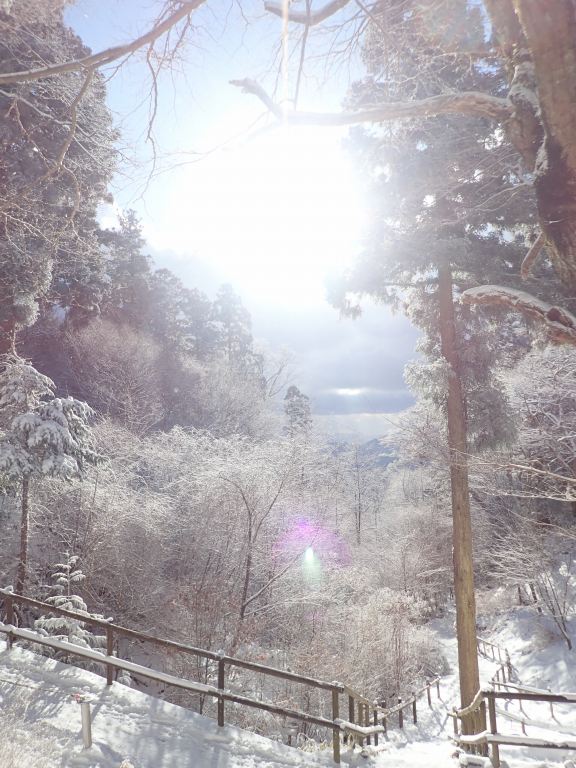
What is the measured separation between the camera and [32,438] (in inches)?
438

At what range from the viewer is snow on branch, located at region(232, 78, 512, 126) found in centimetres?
258

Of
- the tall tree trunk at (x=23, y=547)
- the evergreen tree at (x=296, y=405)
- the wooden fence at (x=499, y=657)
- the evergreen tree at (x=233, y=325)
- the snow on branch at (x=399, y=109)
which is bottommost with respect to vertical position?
the wooden fence at (x=499, y=657)

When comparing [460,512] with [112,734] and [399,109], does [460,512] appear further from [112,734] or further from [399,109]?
[399,109]

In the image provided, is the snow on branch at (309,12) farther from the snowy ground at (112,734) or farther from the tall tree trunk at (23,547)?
the tall tree trunk at (23,547)

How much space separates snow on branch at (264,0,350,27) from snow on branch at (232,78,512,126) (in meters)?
0.71

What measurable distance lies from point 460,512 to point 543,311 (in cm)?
881

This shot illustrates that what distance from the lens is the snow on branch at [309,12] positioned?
9.78 feet

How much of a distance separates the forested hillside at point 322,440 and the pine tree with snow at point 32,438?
6cm

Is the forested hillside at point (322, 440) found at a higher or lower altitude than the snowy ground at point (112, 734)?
higher

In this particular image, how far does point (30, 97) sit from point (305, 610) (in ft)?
48.9

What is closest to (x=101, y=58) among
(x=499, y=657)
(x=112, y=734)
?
(x=112, y=734)

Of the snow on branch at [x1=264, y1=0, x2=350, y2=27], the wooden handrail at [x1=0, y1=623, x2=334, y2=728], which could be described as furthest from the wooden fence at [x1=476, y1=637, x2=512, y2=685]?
the snow on branch at [x1=264, y1=0, x2=350, y2=27]

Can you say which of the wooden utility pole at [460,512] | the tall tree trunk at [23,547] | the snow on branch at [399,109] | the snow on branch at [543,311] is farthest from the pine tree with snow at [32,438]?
the snow on branch at [543,311]

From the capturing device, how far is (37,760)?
4.10 meters
